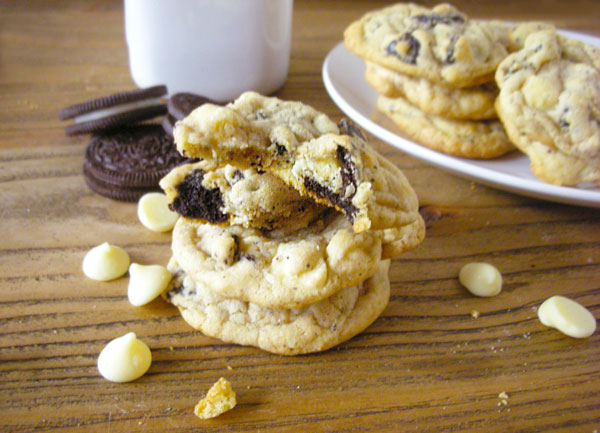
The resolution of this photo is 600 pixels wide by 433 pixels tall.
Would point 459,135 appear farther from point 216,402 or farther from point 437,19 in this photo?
point 216,402

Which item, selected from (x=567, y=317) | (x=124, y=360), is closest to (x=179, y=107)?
(x=124, y=360)

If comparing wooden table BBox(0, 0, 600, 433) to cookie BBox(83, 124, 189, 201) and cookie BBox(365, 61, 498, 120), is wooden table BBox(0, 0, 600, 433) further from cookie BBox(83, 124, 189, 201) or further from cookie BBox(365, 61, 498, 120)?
cookie BBox(365, 61, 498, 120)

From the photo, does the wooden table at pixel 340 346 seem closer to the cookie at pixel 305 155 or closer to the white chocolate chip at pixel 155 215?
the white chocolate chip at pixel 155 215

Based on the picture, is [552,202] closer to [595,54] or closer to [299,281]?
[595,54]

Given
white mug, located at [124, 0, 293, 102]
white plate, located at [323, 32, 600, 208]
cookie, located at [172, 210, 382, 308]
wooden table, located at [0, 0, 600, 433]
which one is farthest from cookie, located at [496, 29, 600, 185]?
white mug, located at [124, 0, 293, 102]

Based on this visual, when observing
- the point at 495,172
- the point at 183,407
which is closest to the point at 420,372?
the point at 183,407
